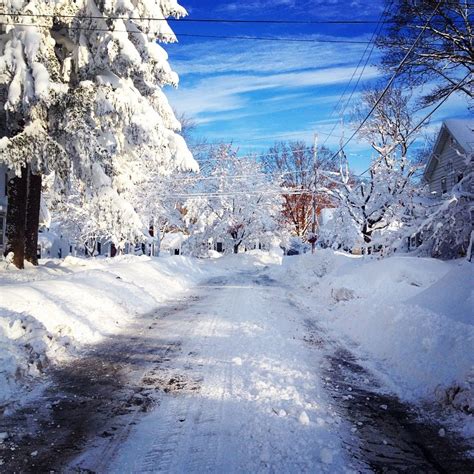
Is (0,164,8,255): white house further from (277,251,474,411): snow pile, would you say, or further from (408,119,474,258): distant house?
(408,119,474,258): distant house

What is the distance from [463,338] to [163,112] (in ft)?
44.4

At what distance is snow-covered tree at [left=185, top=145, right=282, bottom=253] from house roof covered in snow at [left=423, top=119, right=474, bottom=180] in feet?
53.4

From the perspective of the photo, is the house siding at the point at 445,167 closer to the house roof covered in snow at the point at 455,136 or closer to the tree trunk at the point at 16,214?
the house roof covered in snow at the point at 455,136

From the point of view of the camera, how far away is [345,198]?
94.2ft

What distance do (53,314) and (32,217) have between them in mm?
10075

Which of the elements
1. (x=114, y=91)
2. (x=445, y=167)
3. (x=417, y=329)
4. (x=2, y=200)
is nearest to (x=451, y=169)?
(x=445, y=167)

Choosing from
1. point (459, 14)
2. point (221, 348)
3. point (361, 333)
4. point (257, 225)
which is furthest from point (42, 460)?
point (257, 225)

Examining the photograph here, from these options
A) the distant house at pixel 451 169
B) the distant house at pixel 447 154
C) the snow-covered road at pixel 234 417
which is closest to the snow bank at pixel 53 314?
the snow-covered road at pixel 234 417

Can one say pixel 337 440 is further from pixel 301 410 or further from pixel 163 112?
pixel 163 112

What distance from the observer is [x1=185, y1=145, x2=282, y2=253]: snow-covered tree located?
44438 mm

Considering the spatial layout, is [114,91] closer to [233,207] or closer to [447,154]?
[447,154]

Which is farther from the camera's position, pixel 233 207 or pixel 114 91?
pixel 233 207

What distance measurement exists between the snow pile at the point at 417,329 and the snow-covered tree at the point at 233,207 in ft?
103

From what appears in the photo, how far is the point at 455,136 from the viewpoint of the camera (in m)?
24.7
